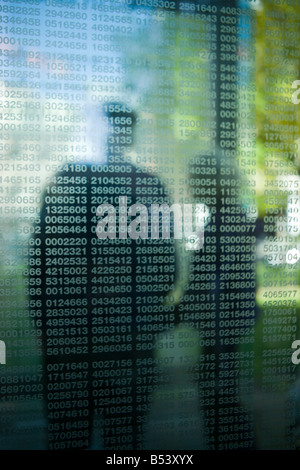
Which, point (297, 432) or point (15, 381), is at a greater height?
point (15, 381)

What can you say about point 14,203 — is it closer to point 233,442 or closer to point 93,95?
point 93,95

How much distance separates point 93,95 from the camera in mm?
1042

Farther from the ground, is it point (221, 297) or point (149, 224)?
point (149, 224)

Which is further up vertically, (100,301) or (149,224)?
(149,224)

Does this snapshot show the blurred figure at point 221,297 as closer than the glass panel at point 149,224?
No

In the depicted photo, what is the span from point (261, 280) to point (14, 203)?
1.94 ft

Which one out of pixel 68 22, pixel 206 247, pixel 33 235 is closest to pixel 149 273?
pixel 206 247

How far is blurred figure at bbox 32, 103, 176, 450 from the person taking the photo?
1.04 meters

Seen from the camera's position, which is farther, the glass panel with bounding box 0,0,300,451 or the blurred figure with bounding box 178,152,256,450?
the blurred figure with bounding box 178,152,256,450

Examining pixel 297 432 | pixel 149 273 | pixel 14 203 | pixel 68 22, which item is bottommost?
pixel 297 432

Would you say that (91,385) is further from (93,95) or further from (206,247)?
(93,95)

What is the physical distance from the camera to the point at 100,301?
1.06 meters

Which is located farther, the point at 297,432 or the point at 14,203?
the point at 297,432

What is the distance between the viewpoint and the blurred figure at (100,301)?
→ 104 centimetres
